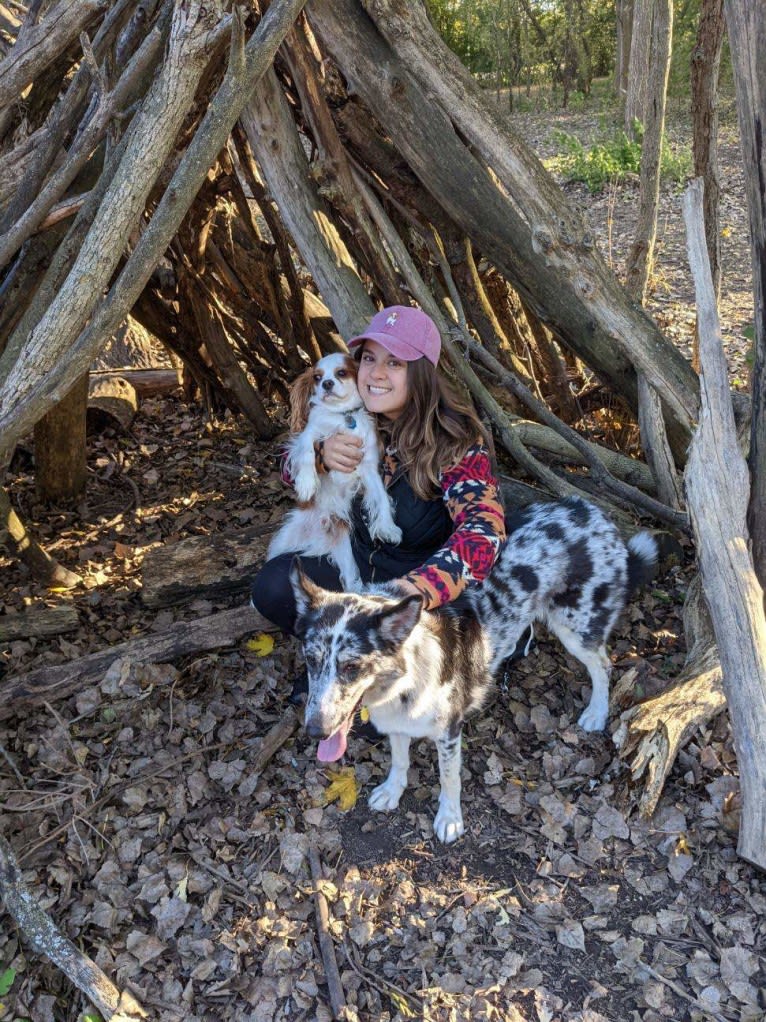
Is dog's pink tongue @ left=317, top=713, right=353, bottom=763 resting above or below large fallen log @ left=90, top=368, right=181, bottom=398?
below

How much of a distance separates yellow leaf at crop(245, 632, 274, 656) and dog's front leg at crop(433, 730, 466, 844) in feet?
3.99

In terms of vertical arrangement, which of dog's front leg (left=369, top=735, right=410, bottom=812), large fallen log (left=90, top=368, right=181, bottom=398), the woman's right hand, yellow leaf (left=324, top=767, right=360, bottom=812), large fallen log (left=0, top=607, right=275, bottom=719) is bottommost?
yellow leaf (left=324, top=767, right=360, bottom=812)

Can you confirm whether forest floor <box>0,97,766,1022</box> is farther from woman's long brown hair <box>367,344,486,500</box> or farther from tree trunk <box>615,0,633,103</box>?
tree trunk <box>615,0,633,103</box>

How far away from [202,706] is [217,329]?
3002 mm

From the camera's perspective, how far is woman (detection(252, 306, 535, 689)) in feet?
10.9

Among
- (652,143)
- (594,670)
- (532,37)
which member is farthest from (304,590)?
(532,37)

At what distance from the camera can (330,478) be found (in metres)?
3.85

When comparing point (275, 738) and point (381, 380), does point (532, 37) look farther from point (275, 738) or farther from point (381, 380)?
point (275, 738)

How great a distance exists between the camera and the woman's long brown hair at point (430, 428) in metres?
3.54

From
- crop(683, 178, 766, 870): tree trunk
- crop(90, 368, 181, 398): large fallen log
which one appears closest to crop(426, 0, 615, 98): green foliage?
crop(90, 368, 181, 398): large fallen log

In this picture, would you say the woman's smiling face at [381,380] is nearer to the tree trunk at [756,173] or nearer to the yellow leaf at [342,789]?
the tree trunk at [756,173]

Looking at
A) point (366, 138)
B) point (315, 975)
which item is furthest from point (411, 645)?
point (366, 138)

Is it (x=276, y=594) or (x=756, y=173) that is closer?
(x=756, y=173)

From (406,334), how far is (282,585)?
1.28 metres
